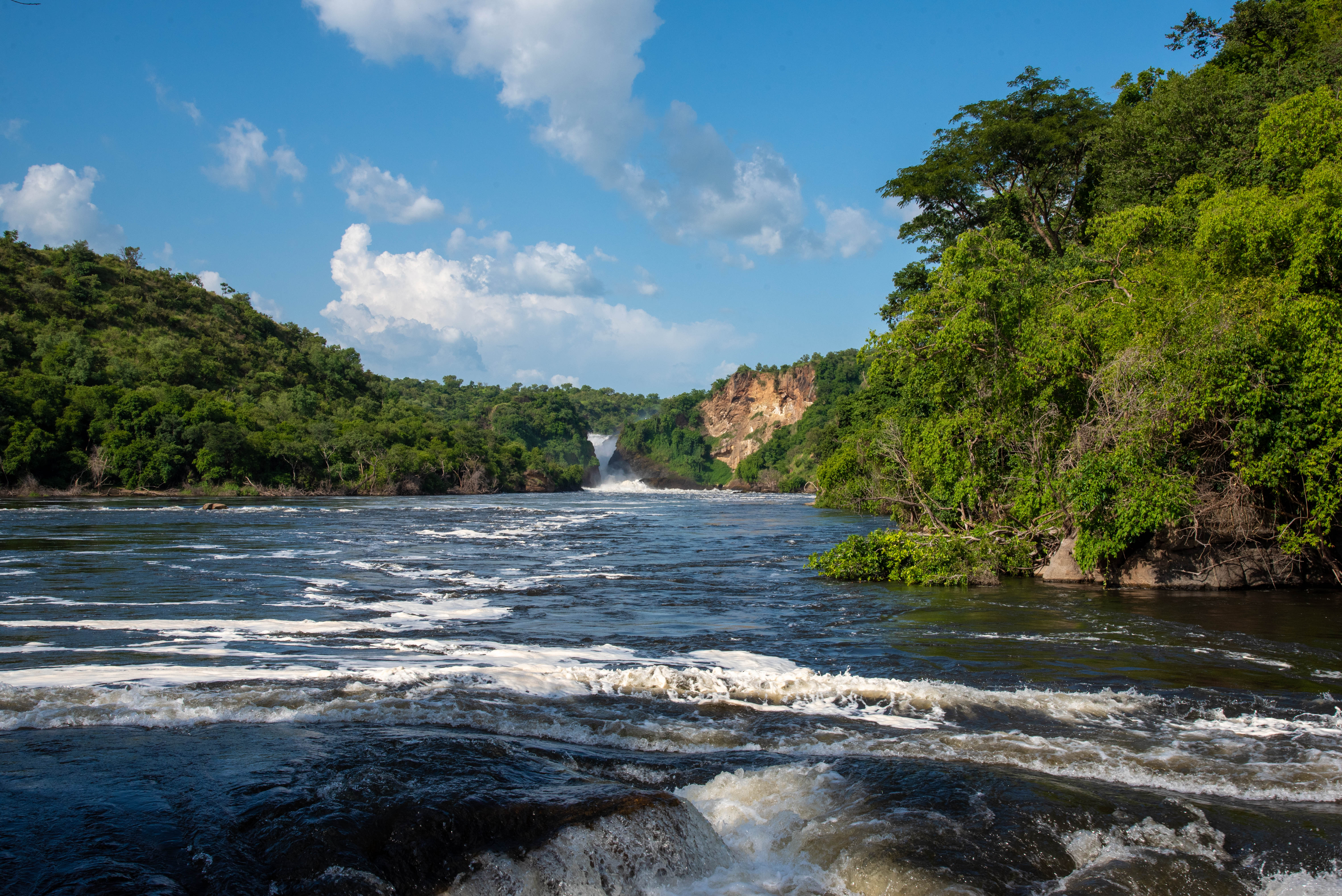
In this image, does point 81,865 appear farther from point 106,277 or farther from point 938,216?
point 106,277

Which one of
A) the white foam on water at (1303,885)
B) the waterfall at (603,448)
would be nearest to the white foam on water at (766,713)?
the white foam on water at (1303,885)

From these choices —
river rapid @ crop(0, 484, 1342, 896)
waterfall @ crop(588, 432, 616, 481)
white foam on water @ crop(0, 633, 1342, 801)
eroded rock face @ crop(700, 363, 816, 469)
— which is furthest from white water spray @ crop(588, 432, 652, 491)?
white foam on water @ crop(0, 633, 1342, 801)

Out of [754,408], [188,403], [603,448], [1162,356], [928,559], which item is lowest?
[928,559]

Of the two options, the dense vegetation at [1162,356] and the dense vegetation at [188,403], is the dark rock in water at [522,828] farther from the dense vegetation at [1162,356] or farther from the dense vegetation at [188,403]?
the dense vegetation at [188,403]

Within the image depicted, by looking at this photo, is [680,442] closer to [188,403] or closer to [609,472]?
[609,472]

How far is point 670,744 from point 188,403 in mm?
62954

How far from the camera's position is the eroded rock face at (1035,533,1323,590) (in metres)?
15.1

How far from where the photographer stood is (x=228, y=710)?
288 inches

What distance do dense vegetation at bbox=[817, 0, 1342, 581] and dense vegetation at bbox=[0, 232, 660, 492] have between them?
165ft

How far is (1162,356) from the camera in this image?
1427 centimetres

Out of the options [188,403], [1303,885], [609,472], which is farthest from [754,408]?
[1303,885]

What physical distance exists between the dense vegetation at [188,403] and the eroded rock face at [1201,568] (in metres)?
56.5

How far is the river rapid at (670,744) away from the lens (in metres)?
4.69

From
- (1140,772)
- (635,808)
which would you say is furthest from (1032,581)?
(635,808)
